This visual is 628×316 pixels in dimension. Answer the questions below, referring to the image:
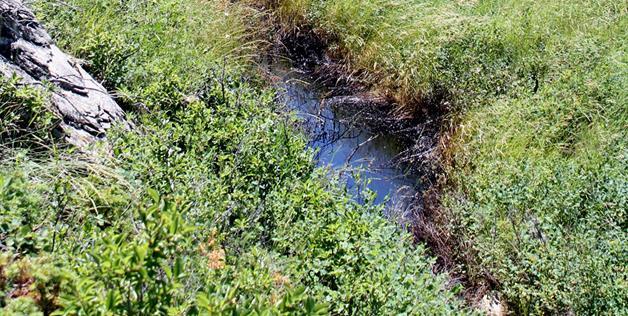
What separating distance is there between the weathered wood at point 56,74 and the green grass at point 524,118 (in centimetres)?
299

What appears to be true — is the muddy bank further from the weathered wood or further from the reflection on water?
the weathered wood

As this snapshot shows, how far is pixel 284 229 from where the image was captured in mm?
3740

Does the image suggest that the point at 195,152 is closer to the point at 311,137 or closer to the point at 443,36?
the point at 311,137

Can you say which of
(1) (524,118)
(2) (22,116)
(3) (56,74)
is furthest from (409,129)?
(2) (22,116)

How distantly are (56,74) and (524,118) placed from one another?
4324 mm

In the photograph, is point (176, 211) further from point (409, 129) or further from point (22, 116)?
point (409, 129)

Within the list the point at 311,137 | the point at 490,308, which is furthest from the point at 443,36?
the point at 490,308

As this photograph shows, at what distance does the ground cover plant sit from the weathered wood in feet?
0.66

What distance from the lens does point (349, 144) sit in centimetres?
683

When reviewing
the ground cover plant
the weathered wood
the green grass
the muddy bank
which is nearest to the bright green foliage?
the ground cover plant

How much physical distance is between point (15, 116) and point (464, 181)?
3.90 meters

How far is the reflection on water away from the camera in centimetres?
618

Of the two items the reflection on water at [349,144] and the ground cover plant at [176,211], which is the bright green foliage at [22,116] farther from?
the reflection on water at [349,144]

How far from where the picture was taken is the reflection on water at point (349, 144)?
6.18 meters
